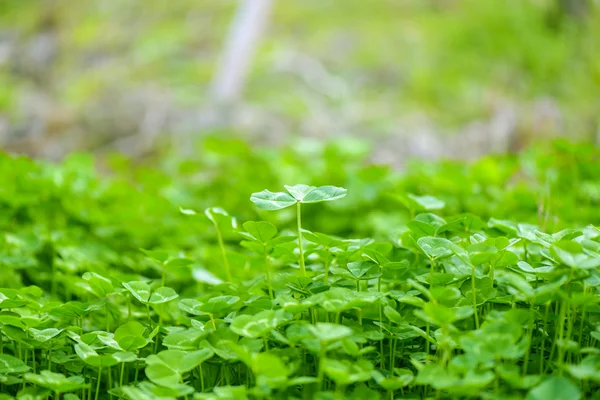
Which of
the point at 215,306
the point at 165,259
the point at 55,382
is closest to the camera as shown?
the point at 55,382

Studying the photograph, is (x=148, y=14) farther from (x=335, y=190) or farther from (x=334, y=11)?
(x=335, y=190)

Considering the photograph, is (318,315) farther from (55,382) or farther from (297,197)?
(55,382)

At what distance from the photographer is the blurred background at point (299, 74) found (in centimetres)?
402

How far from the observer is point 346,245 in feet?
3.50

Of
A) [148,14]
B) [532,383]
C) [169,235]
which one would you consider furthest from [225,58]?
[532,383]

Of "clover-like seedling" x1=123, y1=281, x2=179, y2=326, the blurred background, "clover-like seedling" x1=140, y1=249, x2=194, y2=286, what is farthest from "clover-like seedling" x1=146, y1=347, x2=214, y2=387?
the blurred background

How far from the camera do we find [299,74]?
4.66 m

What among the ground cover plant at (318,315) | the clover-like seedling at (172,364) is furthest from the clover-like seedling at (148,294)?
the clover-like seedling at (172,364)

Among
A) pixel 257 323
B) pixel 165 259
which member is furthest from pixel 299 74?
pixel 257 323

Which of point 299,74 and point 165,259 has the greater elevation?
point 299,74

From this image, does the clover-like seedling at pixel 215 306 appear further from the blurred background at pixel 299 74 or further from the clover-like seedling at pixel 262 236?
the blurred background at pixel 299 74

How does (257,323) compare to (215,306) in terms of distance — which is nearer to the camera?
(257,323)

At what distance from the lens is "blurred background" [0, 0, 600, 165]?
4.02 meters

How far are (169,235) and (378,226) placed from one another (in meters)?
0.63
